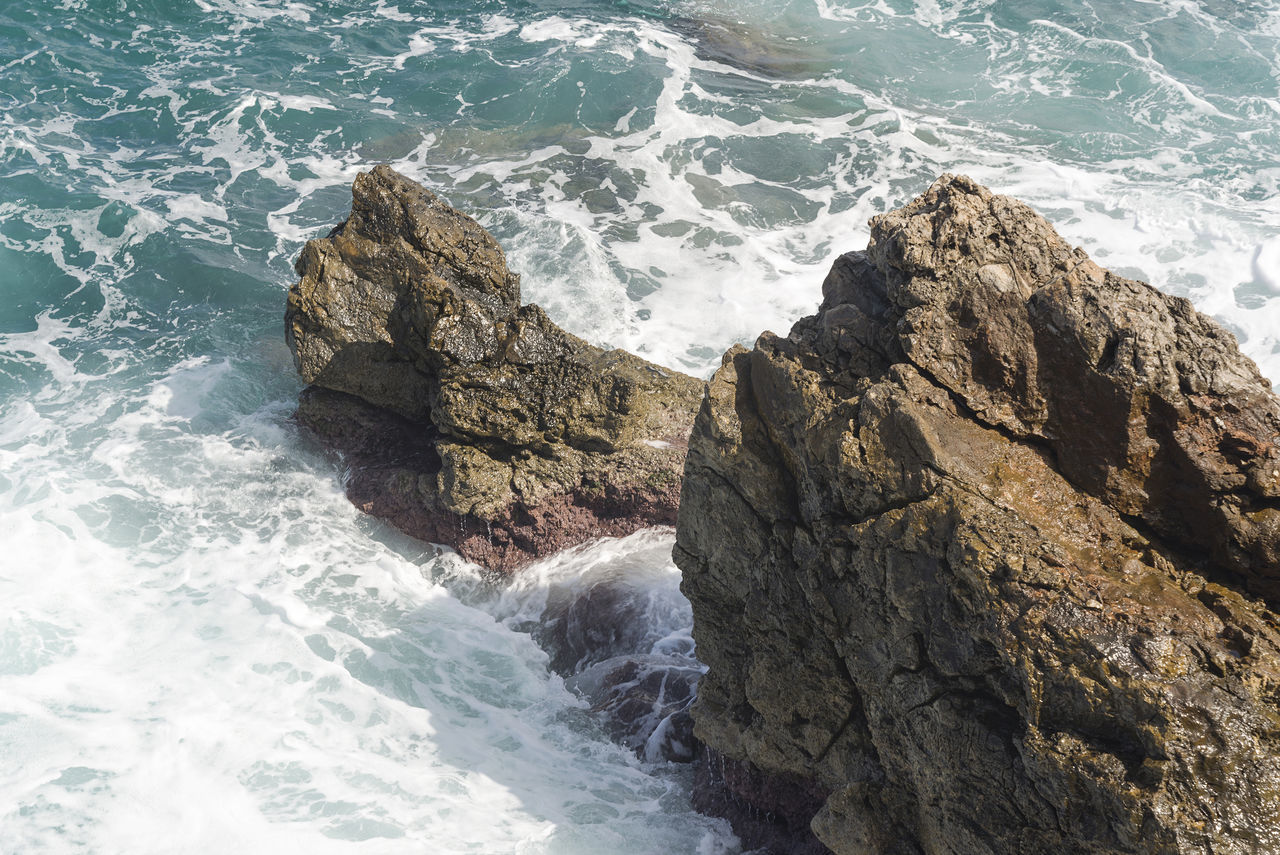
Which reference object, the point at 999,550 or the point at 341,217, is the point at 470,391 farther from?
the point at 341,217

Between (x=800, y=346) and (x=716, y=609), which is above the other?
(x=800, y=346)

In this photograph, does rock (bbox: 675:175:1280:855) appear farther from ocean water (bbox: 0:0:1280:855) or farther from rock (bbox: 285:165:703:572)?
rock (bbox: 285:165:703:572)

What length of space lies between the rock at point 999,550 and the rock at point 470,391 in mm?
3878

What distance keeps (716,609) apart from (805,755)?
1.40 meters

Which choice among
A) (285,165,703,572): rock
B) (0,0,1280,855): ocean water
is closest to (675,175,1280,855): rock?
(0,0,1280,855): ocean water

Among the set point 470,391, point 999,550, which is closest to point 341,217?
point 470,391

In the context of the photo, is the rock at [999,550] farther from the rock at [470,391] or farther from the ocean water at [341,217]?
the rock at [470,391]

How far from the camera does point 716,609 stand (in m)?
8.02

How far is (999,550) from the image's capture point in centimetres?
558

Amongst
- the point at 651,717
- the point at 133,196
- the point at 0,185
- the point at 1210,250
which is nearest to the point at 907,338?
the point at 651,717

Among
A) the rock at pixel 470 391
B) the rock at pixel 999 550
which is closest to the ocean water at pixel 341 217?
the rock at pixel 470 391

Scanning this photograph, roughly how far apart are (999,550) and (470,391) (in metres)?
7.06

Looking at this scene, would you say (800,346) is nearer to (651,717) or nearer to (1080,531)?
(1080,531)

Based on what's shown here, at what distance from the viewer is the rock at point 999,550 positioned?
509 cm
